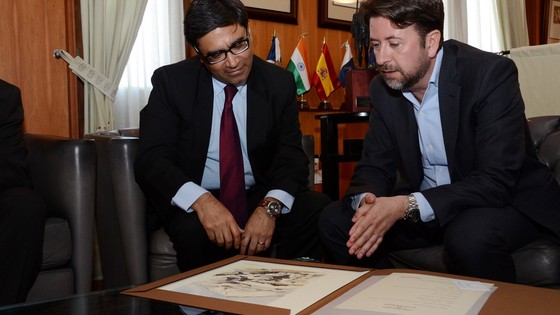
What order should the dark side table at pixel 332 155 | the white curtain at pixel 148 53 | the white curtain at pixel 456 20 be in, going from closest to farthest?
the dark side table at pixel 332 155 < the white curtain at pixel 148 53 < the white curtain at pixel 456 20

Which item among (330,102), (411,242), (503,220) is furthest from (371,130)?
(330,102)

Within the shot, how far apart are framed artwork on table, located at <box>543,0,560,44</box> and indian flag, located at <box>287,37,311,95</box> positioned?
414 cm

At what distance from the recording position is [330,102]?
5484 mm

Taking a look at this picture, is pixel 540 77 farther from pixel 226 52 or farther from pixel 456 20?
pixel 456 20

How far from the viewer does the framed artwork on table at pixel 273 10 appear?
4.95 metres

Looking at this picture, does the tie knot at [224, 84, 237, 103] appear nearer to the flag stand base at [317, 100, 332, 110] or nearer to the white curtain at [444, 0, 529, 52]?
the flag stand base at [317, 100, 332, 110]

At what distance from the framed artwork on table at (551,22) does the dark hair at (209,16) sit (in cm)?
654

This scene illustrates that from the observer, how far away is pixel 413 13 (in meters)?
1.99

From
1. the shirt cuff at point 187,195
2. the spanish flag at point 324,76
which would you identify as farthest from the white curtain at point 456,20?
the shirt cuff at point 187,195

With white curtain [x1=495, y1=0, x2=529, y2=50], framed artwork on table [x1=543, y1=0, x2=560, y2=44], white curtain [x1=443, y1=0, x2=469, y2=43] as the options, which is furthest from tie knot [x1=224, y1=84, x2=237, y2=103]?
framed artwork on table [x1=543, y1=0, x2=560, y2=44]

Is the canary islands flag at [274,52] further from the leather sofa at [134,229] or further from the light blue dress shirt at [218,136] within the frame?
the leather sofa at [134,229]

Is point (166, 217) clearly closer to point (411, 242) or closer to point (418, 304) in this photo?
point (411, 242)

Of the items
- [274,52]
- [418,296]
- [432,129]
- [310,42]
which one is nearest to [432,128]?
[432,129]

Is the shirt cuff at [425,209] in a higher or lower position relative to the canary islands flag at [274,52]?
lower
